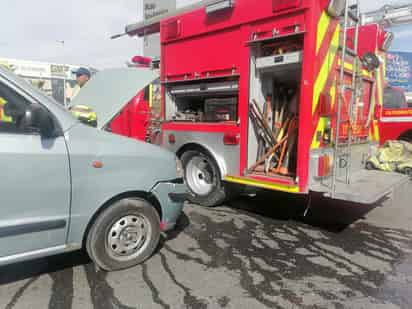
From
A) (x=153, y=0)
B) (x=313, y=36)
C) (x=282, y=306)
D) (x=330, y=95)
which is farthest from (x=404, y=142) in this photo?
(x=153, y=0)

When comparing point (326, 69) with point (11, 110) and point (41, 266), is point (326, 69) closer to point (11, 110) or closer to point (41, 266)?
point (11, 110)

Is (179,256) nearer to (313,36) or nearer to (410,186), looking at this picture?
(313,36)

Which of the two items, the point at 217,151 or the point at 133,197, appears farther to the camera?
the point at 217,151

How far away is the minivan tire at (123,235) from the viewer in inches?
105

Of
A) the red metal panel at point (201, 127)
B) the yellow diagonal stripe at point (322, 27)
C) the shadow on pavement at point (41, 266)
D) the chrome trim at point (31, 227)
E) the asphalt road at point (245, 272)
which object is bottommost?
the asphalt road at point (245, 272)

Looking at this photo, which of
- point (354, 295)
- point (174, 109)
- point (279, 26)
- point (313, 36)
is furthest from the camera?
point (174, 109)

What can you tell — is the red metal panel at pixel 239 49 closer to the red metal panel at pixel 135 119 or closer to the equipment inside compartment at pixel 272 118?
the equipment inside compartment at pixel 272 118

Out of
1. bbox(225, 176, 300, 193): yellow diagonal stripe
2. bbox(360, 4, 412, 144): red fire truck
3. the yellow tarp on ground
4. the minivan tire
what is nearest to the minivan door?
the minivan tire

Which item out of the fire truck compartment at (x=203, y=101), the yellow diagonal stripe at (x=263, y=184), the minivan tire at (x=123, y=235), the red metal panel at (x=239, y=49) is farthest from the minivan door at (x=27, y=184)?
the fire truck compartment at (x=203, y=101)

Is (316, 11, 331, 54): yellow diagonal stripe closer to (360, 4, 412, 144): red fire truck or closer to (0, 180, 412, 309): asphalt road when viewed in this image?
(360, 4, 412, 144): red fire truck

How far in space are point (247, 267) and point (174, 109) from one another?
3183 mm

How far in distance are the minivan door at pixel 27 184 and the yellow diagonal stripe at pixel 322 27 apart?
2.92 metres

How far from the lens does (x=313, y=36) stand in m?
3.42

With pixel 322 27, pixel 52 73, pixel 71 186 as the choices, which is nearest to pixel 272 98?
pixel 322 27
